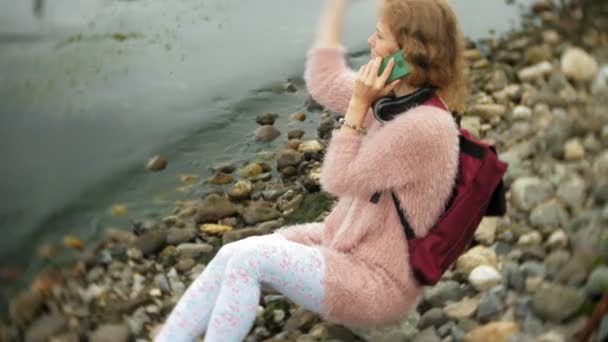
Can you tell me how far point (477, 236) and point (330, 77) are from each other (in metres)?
0.83

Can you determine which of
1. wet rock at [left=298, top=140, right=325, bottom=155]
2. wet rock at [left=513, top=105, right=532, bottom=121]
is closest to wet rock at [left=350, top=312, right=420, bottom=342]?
wet rock at [left=298, top=140, right=325, bottom=155]

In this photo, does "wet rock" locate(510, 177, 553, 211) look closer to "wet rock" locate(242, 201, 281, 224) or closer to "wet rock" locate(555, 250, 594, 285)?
"wet rock" locate(555, 250, 594, 285)

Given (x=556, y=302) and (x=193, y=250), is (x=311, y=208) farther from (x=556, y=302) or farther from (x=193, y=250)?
(x=556, y=302)

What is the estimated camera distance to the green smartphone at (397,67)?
1589 millimetres

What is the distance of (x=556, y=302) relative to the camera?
1.77 metres

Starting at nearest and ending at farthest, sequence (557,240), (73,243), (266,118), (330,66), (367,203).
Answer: (367,203) → (330,66) → (73,243) → (557,240) → (266,118)

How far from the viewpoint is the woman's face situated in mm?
1618

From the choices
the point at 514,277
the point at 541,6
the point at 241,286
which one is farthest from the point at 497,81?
the point at 241,286

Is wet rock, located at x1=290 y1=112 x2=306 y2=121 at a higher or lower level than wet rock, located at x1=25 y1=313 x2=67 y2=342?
higher

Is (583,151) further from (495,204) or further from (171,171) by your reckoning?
(171,171)

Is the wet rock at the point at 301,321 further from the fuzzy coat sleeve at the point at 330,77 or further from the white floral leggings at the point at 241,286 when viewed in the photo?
the fuzzy coat sleeve at the point at 330,77

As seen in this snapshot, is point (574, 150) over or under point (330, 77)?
under

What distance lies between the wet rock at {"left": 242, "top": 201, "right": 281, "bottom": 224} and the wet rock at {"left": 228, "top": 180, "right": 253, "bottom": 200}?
0.04m

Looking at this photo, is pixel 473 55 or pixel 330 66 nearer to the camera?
pixel 330 66
